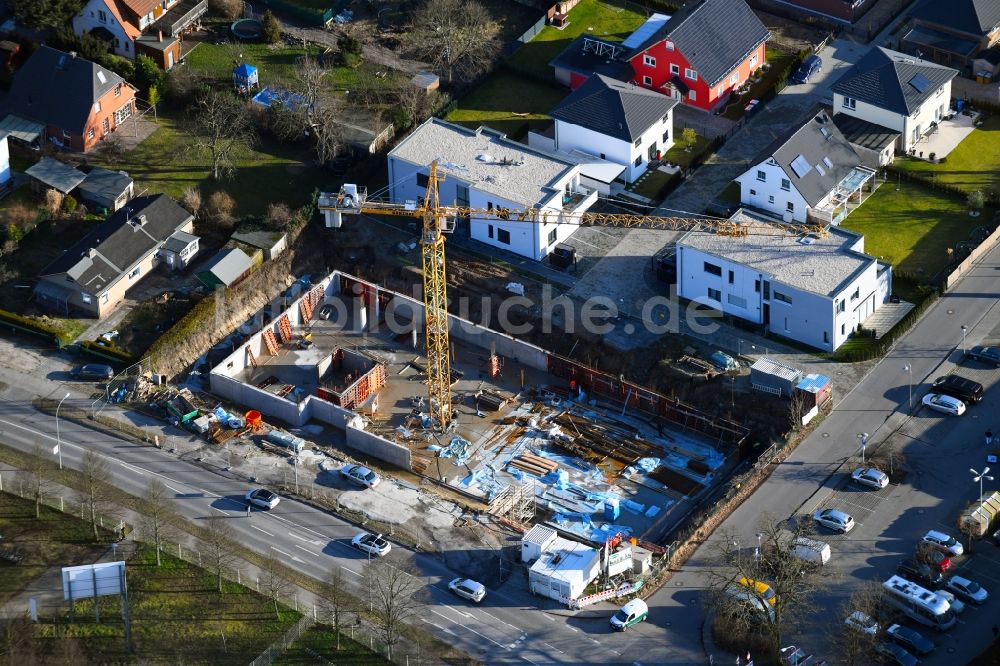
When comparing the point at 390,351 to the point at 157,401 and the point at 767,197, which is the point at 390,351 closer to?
the point at 157,401

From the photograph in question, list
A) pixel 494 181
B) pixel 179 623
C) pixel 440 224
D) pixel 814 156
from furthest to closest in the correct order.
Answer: pixel 814 156, pixel 494 181, pixel 440 224, pixel 179 623

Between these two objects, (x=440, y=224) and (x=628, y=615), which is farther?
(x=440, y=224)

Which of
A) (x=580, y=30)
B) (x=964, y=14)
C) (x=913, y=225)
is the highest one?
(x=964, y=14)

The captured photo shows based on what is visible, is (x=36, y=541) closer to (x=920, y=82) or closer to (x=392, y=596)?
(x=392, y=596)

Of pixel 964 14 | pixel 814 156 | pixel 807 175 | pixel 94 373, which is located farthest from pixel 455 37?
pixel 94 373

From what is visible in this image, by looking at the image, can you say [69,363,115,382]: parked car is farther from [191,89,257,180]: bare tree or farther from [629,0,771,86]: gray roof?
[629,0,771,86]: gray roof

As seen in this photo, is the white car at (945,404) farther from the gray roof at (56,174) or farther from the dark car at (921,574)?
the gray roof at (56,174)
